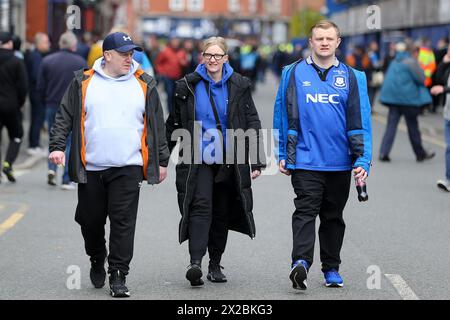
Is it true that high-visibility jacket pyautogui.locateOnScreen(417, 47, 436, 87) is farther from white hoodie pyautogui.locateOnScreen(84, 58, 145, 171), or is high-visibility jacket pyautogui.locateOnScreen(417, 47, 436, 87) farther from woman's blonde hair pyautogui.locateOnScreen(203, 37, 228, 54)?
white hoodie pyautogui.locateOnScreen(84, 58, 145, 171)

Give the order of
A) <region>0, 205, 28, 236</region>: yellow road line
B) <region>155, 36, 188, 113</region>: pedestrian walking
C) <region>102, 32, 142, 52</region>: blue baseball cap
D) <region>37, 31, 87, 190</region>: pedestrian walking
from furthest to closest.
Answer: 1. <region>155, 36, 188, 113</region>: pedestrian walking
2. <region>37, 31, 87, 190</region>: pedestrian walking
3. <region>0, 205, 28, 236</region>: yellow road line
4. <region>102, 32, 142, 52</region>: blue baseball cap

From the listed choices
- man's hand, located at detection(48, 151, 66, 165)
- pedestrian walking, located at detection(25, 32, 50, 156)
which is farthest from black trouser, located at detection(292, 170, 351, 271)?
pedestrian walking, located at detection(25, 32, 50, 156)

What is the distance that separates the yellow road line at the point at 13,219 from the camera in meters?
11.2

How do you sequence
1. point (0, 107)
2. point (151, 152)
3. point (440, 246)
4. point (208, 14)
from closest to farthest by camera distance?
1. point (151, 152)
2. point (440, 246)
3. point (0, 107)
4. point (208, 14)

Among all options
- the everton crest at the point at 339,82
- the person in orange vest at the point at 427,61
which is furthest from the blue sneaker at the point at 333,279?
the person in orange vest at the point at 427,61

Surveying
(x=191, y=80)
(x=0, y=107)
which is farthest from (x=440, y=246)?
(x=0, y=107)

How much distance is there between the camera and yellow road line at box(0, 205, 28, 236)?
36.6 ft

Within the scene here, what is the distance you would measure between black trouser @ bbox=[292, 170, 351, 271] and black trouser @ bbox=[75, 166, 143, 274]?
107cm

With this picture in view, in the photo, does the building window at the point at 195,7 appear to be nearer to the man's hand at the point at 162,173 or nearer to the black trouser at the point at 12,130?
the black trouser at the point at 12,130

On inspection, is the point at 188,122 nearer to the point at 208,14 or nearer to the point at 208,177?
the point at 208,177

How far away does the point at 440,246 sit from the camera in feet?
33.2

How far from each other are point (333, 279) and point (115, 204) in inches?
61.5

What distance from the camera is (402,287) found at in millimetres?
8203

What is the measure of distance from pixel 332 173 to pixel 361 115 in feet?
1.41
